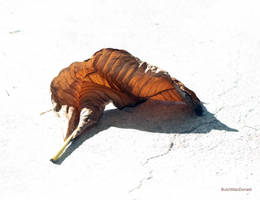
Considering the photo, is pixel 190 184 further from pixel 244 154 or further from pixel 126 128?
pixel 126 128

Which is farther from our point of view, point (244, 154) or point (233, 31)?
point (233, 31)

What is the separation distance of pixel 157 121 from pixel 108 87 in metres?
0.29

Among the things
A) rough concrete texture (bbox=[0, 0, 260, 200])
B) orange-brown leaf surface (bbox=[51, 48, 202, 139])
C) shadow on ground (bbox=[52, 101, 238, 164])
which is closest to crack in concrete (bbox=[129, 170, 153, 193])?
rough concrete texture (bbox=[0, 0, 260, 200])

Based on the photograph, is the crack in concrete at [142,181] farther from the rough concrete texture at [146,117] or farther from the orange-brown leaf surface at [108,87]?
the orange-brown leaf surface at [108,87]

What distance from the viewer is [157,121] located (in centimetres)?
221

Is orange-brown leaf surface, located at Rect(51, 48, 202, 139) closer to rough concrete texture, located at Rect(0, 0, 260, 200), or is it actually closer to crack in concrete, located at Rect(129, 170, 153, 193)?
rough concrete texture, located at Rect(0, 0, 260, 200)

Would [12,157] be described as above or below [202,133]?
below

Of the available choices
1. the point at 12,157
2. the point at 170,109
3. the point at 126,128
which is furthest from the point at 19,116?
the point at 170,109

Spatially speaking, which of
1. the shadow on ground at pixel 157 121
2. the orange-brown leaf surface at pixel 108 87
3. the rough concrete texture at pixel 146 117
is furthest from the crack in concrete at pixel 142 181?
the orange-brown leaf surface at pixel 108 87

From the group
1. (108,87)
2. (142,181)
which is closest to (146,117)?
(108,87)

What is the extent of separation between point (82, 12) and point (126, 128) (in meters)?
2.03

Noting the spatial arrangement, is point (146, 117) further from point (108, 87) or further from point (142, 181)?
point (142, 181)

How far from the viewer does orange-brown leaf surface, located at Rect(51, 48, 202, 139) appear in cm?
218

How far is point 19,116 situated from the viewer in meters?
2.43
